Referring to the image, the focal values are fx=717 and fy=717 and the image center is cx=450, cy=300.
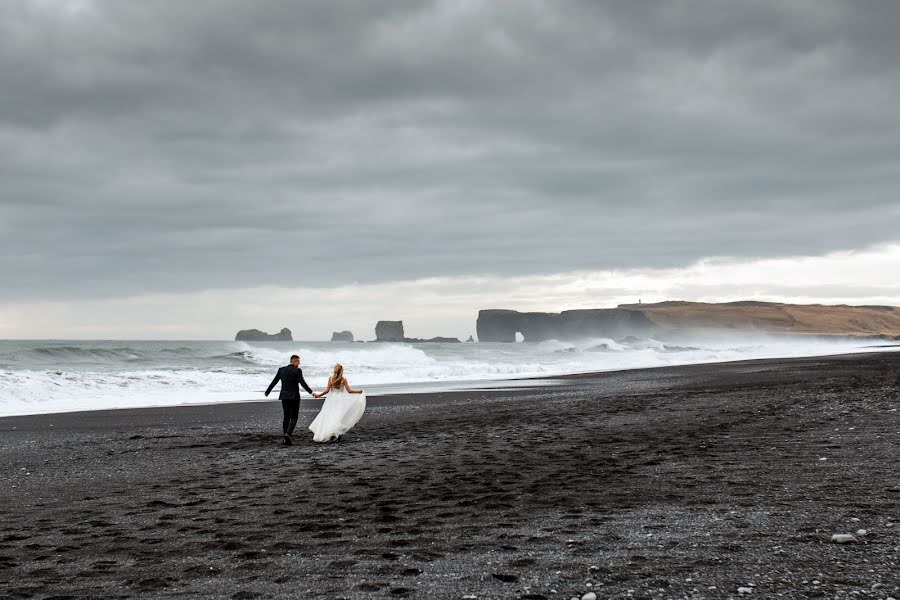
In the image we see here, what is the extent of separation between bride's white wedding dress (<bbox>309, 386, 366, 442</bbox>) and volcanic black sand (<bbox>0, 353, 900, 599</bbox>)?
36cm

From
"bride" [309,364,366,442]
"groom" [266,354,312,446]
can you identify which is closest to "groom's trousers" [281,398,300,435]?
"groom" [266,354,312,446]

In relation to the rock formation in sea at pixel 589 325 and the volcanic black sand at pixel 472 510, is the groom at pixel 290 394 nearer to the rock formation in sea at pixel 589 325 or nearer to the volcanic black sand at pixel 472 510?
the volcanic black sand at pixel 472 510

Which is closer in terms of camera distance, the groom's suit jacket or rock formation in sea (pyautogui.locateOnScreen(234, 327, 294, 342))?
the groom's suit jacket

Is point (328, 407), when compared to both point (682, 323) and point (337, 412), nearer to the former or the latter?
point (337, 412)

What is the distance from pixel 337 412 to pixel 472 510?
7.33 metres

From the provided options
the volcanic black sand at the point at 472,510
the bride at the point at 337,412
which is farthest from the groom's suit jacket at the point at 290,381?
the volcanic black sand at the point at 472,510

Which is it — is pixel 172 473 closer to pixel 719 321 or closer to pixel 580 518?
pixel 580 518

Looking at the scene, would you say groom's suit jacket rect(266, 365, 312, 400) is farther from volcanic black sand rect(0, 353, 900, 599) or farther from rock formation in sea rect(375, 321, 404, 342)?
rock formation in sea rect(375, 321, 404, 342)

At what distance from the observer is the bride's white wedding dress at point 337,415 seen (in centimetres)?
1434

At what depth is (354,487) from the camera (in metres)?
9.38

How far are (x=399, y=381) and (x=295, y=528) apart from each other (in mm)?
29870

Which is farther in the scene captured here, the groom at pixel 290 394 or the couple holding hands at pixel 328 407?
the groom at pixel 290 394

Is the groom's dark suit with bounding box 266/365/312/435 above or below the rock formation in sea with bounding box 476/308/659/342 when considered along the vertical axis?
below

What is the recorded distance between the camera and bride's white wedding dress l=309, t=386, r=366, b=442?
14.3 m
